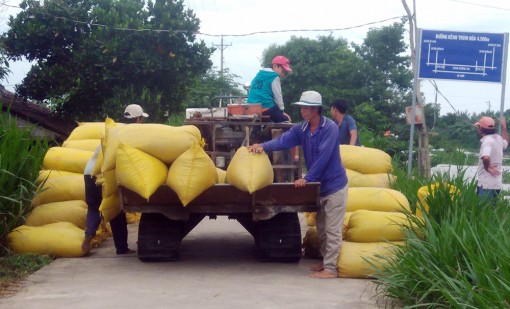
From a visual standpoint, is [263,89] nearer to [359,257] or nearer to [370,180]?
[370,180]

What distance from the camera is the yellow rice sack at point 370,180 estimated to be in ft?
34.3

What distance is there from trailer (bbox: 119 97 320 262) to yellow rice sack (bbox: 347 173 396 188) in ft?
2.73

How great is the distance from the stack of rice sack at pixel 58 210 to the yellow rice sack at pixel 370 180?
3.14 metres

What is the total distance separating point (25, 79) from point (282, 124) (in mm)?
10864

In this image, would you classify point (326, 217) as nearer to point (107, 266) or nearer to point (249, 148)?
point (249, 148)

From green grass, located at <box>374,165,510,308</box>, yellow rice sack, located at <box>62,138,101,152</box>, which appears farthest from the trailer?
yellow rice sack, located at <box>62,138,101,152</box>

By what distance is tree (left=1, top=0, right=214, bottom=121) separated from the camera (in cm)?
1861

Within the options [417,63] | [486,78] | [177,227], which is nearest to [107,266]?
[177,227]

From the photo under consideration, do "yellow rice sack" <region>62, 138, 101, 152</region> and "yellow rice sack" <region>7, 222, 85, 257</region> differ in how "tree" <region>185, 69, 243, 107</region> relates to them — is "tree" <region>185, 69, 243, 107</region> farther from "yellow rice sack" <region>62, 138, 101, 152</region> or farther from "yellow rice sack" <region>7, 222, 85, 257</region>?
"yellow rice sack" <region>7, 222, 85, 257</region>

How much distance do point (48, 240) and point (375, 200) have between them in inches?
139

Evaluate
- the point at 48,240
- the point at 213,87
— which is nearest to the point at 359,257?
the point at 48,240

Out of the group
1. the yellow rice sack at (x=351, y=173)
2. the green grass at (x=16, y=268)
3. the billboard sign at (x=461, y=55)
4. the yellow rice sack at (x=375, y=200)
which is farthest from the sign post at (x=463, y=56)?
the green grass at (x=16, y=268)

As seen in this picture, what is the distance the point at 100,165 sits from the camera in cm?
870

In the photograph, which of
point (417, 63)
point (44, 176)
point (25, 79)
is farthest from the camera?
point (25, 79)
